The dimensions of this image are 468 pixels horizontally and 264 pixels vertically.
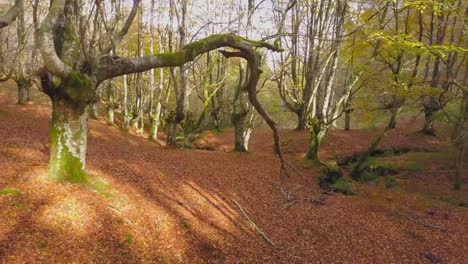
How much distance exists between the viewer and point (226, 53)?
6.66 m

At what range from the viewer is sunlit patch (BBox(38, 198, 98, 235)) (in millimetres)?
5301

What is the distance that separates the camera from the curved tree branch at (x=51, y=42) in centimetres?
538

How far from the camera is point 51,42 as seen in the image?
5.49 meters

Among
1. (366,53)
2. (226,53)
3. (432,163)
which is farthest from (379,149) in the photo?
(226,53)

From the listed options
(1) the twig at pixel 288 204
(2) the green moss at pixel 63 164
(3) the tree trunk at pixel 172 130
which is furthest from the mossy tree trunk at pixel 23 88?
(1) the twig at pixel 288 204

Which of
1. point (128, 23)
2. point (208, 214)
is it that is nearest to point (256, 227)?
point (208, 214)

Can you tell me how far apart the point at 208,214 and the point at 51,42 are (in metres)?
5.26

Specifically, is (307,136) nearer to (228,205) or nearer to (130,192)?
(228,205)

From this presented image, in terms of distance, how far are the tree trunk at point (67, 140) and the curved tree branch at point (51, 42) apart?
2.43 ft

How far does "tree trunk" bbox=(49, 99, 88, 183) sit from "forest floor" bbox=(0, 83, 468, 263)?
30cm

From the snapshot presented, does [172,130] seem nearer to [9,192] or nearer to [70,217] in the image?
[9,192]

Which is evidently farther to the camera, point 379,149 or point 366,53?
point 366,53

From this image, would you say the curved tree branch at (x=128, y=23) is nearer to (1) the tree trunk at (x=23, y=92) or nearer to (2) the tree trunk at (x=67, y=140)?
(2) the tree trunk at (x=67, y=140)

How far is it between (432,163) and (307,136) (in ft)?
30.3
